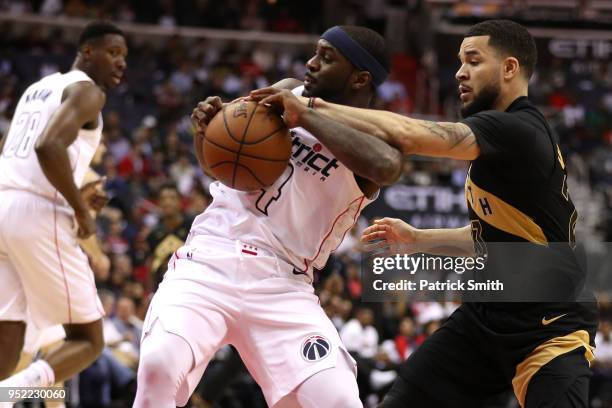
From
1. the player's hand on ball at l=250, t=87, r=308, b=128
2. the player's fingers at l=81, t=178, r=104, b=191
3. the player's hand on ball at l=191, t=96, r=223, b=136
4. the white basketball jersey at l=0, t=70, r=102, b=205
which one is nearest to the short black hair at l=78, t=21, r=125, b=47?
the white basketball jersey at l=0, t=70, r=102, b=205

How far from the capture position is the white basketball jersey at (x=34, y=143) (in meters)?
5.92

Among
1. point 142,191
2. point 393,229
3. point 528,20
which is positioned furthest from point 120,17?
point 393,229

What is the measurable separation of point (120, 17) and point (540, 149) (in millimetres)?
18844

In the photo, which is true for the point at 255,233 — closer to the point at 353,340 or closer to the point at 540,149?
the point at 540,149

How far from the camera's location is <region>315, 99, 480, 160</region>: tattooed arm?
3.88 meters

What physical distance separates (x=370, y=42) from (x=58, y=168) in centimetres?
224

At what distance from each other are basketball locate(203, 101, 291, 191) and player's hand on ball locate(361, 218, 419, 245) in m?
0.89

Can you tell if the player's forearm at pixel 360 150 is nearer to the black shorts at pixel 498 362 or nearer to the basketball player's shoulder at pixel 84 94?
the black shorts at pixel 498 362

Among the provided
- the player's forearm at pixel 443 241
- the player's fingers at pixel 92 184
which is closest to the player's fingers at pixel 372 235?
the player's forearm at pixel 443 241

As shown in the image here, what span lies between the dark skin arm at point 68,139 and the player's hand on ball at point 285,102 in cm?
198

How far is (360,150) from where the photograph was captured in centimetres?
377

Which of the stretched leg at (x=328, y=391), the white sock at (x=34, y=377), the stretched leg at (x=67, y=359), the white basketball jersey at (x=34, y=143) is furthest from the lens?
the white basketball jersey at (x=34, y=143)

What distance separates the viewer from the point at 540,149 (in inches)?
169

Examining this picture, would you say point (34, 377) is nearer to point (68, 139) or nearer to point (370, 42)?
point (68, 139)
